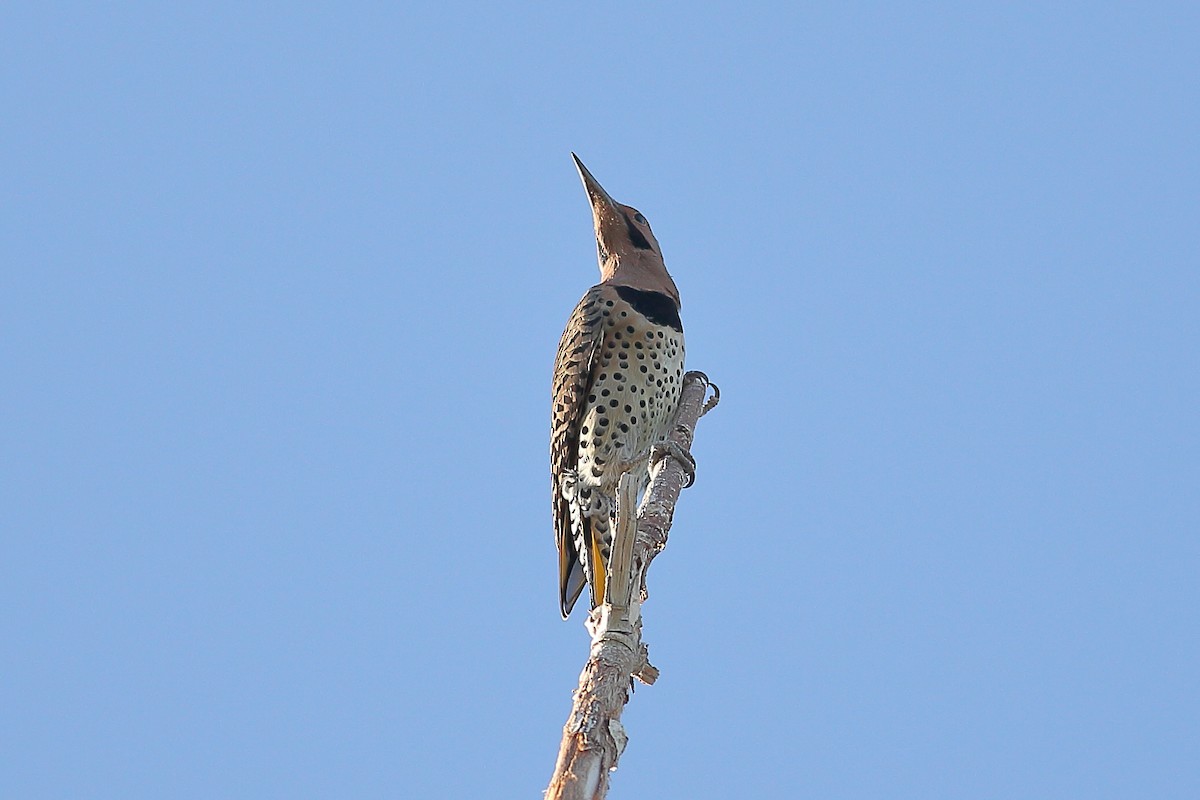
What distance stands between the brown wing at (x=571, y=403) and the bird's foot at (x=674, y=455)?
2.16 ft

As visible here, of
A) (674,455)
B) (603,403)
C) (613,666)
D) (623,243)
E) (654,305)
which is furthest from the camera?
(623,243)

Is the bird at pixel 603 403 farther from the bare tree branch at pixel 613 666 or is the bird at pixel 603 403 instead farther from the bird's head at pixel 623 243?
the bare tree branch at pixel 613 666

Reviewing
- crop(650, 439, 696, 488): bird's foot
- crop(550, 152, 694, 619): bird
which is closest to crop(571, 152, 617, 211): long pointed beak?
crop(550, 152, 694, 619): bird

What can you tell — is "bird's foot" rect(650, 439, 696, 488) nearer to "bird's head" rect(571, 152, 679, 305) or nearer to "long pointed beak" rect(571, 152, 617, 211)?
"bird's head" rect(571, 152, 679, 305)

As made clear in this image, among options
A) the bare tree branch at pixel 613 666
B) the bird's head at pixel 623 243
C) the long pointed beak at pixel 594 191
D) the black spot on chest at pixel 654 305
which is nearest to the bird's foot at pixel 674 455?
the bare tree branch at pixel 613 666

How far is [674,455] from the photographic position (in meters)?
5.59

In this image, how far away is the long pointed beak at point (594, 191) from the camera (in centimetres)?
734

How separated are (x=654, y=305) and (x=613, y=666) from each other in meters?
3.34

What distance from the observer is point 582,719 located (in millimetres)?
3240

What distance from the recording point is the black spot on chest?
21.6ft

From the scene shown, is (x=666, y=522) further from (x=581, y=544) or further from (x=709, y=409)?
(x=709, y=409)

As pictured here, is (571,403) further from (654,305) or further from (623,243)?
(623,243)

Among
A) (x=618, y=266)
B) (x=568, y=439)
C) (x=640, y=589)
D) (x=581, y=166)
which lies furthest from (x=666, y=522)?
(x=581, y=166)

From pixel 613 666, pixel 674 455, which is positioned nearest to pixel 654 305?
pixel 674 455
